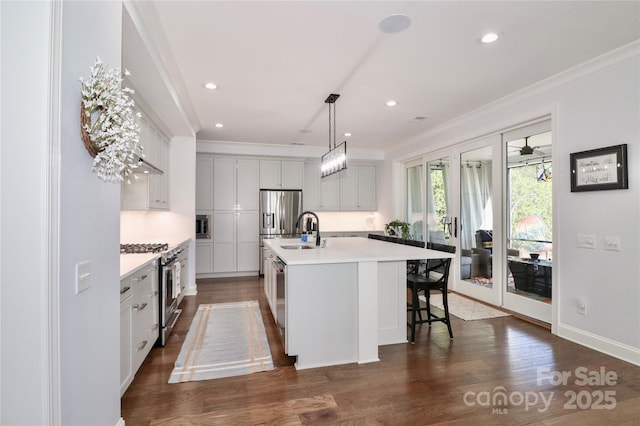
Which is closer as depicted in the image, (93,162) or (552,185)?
(93,162)

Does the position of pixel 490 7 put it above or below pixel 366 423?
above

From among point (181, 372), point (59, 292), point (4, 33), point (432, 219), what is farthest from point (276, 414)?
point (432, 219)

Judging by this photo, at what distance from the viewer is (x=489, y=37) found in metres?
2.58

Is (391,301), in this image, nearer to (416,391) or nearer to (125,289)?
(416,391)

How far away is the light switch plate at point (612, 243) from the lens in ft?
9.20

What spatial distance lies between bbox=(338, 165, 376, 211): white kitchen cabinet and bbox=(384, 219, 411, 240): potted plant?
104 centimetres

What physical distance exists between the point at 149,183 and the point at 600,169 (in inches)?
188

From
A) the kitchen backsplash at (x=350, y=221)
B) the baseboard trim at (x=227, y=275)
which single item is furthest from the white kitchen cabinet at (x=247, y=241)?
the kitchen backsplash at (x=350, y=221)

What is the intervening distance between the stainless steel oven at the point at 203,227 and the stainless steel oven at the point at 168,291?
275 cm

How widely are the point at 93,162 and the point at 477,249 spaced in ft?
15.7

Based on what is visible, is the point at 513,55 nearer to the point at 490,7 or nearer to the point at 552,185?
the point at 490,7

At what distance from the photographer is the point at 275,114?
14.9ft

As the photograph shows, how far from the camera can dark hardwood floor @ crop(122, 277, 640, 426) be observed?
1994 mm

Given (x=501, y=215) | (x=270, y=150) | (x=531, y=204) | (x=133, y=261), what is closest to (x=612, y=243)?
(x=531, y=204)
